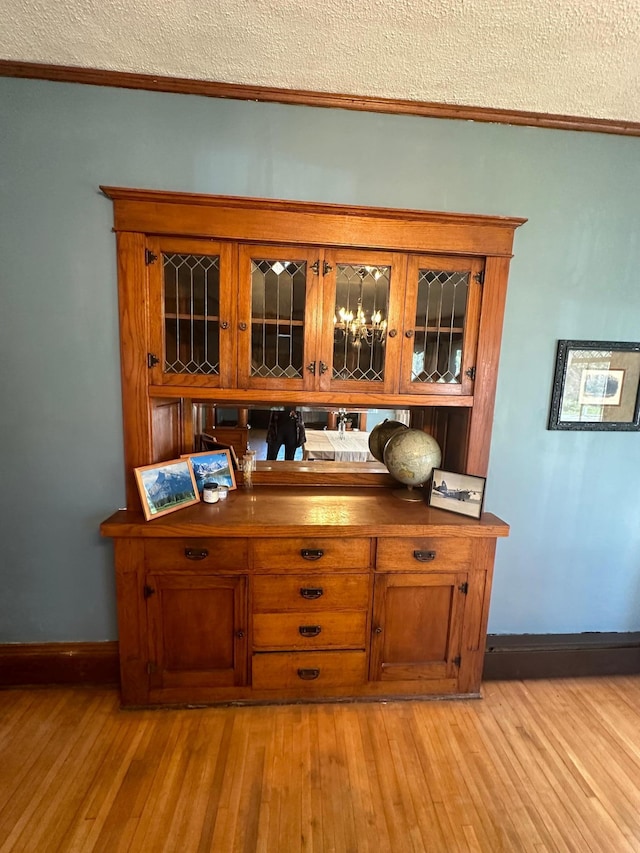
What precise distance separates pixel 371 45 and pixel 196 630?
98.4 inches

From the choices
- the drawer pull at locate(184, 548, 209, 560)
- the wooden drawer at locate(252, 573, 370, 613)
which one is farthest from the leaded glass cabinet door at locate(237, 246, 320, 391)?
the wooden drawer at locate(252, 573, 370, 613)

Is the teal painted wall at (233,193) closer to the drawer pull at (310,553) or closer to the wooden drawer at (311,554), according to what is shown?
the wooden drawer at (311,554)

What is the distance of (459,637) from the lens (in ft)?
6.31

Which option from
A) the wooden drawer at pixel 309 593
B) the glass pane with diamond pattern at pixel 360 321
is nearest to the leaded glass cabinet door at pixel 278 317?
the glass pane with diamond pattern at pixel 360 321

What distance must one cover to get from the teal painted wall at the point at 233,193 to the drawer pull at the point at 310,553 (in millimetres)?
973

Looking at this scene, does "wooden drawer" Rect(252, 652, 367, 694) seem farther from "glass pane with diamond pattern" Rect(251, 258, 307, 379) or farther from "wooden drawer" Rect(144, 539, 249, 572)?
"glass pane with diamond pattern" Rect(251, 258, 307, 379)

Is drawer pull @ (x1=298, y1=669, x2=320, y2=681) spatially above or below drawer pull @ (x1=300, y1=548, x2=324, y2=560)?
below

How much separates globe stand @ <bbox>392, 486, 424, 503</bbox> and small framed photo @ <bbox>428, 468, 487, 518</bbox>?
0.35 feet

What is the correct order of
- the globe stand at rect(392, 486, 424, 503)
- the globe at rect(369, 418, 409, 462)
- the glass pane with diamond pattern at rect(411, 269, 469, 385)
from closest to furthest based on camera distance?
1. the glass pane with diamond pattern at rect(411, 269, 469, 385)
2. the globe stand at rect(392, 486, 424, 503)
3. the globe at rect(369, 418, 409, 462)

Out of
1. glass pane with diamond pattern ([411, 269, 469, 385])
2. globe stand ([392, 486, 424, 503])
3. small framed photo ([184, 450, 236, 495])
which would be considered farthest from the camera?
globe stand ([392, 486, 424, 503])

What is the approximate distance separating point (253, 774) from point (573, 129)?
3.16 metres

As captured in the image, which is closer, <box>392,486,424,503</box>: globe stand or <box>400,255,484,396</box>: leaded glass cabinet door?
<box>400,255,484,396</box>: leaded glass cabinet door

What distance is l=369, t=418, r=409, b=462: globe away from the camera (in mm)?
2197

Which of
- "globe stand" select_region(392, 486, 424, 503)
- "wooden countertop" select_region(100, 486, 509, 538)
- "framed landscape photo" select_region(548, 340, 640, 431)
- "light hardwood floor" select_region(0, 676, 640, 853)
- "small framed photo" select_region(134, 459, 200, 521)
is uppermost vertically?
"framed landscape photo" select_region(548, 340, 640, 431)
